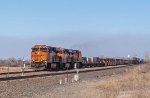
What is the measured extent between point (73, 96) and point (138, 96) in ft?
11.3

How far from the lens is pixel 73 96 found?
2027 cm

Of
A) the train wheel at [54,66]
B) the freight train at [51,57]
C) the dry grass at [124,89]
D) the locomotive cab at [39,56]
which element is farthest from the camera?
the train wheel at [54,66]

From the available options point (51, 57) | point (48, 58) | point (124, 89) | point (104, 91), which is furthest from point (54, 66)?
point (104, 91)

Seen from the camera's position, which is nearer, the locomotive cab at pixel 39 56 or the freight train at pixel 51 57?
the locomotive cab at pixel 39 56

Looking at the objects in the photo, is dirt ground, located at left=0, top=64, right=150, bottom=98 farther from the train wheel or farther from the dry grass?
the train wheel

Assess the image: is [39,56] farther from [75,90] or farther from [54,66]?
[75,90]

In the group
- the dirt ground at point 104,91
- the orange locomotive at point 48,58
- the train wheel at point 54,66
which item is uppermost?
the orange locomotive at point 48,58

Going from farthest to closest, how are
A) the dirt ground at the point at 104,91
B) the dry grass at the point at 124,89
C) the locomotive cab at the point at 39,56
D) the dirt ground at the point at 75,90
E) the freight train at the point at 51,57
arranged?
the freight train at the point at 51,57 < the locomotive cab at the point at 39,56 < the dirt ground at the point at 75,90 < the dirt ground at the point at 104,91 < the dry grass at the point at 124,89

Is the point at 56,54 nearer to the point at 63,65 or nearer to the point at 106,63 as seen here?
the point at 63,65

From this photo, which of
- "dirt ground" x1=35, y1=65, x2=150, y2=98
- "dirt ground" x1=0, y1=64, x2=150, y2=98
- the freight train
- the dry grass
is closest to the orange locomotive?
the freight train

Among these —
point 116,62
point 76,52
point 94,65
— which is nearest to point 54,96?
point 76,52

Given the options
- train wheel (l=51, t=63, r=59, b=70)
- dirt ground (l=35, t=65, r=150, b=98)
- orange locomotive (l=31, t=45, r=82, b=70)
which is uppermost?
orange locomotive (l=31, t=45, r=82, b=70)

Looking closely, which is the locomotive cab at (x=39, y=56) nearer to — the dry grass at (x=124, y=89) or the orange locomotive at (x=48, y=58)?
the orange locomotive at (x=48, y=58)

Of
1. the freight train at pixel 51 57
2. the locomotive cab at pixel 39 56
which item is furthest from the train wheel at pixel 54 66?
the locomotive cab at pixel 39 56
